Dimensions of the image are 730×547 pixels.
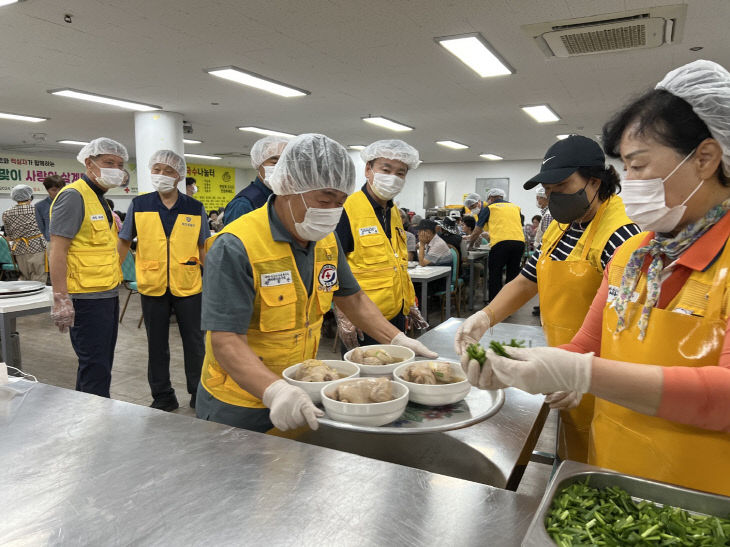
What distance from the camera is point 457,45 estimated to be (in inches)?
180

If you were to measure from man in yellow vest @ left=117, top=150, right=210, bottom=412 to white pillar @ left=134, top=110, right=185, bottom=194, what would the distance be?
176 inches

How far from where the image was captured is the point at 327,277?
1.74 meters

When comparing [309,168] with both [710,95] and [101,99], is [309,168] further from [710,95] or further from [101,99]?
[101,99]

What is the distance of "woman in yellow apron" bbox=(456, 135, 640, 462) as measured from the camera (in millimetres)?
1693

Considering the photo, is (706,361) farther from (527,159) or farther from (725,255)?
(527,159)

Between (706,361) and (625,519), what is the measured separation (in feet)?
1.27

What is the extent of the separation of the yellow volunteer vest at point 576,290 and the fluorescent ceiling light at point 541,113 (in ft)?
20.3

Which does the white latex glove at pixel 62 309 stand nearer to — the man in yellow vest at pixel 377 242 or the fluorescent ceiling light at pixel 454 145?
the man in yellow vest at pixel 377 242

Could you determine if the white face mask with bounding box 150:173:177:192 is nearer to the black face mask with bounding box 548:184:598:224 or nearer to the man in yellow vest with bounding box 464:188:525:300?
the black face mask with bounding box 548:184:598:224

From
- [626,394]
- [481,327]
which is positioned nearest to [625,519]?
[626,394]

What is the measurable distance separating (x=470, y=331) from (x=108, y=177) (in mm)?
2643

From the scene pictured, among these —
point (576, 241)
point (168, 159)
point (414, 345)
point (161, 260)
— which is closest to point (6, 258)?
point (168, 159)

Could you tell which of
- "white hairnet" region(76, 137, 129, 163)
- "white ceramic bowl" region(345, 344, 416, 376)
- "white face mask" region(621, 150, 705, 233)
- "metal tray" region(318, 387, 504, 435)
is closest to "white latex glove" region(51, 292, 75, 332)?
"white hairnet" region(76, 137, 129, 163)

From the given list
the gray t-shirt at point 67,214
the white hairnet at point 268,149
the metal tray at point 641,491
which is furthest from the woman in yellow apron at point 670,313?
the gray t-shirt at point 67,214
